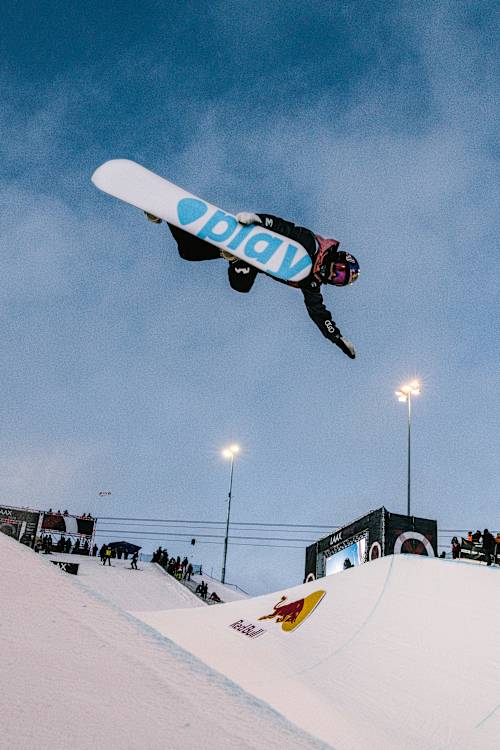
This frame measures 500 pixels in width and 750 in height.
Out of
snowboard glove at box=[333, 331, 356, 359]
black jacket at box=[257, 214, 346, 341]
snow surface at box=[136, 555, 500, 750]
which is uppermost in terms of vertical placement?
black jacket at box=[257, 214, 346, 341]

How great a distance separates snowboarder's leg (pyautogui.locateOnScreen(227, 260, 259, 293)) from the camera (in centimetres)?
716

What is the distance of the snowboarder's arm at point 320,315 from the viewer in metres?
7.13

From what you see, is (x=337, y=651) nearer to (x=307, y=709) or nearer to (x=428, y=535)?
(x=307, y=709)

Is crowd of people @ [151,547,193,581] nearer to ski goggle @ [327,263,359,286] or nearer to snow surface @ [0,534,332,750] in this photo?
ski goggle @ [327,263,359,286]

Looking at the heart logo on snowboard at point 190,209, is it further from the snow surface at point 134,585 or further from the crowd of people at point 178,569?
the crowd of people at point 178,569

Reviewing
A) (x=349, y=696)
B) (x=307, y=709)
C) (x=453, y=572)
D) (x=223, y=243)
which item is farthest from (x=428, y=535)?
(x=223, y=243)

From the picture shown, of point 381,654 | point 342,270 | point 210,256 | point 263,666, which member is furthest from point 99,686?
point 263,666

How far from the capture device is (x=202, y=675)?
2029 mm

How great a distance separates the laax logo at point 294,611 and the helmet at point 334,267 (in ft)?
22.2

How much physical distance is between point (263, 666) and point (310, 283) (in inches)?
235

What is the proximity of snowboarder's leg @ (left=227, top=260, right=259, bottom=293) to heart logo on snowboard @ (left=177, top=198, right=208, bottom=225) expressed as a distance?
707 mm

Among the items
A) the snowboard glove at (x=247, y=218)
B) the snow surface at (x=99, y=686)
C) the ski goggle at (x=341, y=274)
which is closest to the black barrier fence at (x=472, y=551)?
the ski goggle at (x=341, y=274)

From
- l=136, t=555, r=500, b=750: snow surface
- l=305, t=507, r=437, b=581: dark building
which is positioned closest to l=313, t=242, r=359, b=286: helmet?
l=136, t=555, r=500, b=750: snow surface

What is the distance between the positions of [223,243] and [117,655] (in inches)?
217
